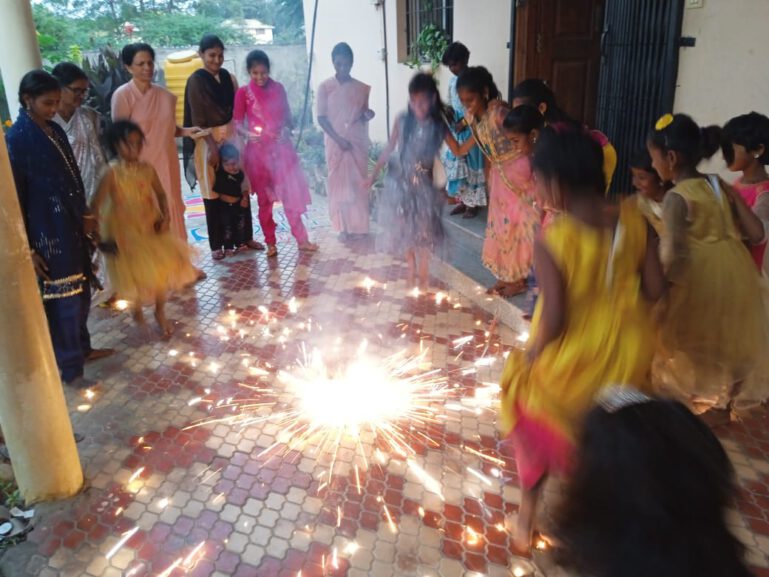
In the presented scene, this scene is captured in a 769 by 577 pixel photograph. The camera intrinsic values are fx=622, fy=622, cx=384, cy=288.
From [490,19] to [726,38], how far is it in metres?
2.72

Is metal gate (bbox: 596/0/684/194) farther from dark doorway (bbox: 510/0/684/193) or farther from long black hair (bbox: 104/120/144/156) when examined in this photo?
long black hair (bbox: 104/120/144/156)

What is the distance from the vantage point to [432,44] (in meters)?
7.48

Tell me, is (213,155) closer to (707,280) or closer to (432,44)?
(432,44)

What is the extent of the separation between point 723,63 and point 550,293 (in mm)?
3057

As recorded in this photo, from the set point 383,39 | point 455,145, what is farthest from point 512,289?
point 383,39

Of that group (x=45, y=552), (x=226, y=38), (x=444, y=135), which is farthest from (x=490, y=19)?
(x=226, y=38)

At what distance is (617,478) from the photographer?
4.09 feet

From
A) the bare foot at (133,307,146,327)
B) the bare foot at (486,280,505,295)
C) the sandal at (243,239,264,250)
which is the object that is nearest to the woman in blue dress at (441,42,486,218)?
the bare foot at (486,280,505,295)

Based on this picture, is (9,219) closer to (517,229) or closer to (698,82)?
(517,229)

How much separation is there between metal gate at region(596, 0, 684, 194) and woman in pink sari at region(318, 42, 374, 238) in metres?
2.23

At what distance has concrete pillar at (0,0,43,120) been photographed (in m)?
4.40

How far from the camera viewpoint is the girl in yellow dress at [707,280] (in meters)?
2.75

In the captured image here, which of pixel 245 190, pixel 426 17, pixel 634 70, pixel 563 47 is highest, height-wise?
pixel 426 17

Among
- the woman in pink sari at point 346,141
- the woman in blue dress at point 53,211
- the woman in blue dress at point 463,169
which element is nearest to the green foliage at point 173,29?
the woman in pink sari at point 346,141
